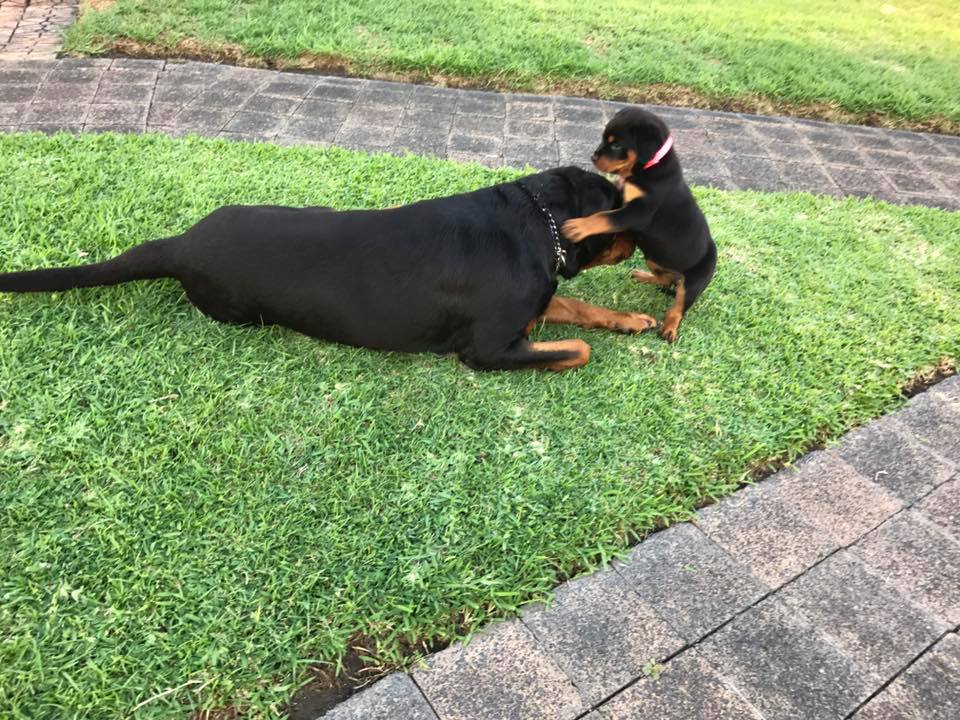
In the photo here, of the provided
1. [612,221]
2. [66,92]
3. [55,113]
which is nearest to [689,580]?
[612,221]

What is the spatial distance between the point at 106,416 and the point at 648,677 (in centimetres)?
198

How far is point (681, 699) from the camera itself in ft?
5.84

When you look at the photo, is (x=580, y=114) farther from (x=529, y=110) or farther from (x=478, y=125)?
(x=478, y=125)

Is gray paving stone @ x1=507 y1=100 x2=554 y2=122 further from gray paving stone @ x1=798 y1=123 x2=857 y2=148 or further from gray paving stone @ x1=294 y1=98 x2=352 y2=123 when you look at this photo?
gray paving stone @ x1=798 y1=123 x2=857 y2=148

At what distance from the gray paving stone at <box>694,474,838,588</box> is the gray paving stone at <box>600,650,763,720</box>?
0.43m

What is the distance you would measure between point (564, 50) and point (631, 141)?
3.30 m

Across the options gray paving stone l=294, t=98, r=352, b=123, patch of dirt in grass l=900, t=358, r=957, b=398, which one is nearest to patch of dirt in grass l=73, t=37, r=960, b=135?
gray paving stone l=294, t=98, r=352, b=123

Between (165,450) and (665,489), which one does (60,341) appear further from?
(665,489)

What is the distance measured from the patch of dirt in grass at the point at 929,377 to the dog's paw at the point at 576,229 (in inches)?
64.8

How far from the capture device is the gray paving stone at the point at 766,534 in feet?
7.12

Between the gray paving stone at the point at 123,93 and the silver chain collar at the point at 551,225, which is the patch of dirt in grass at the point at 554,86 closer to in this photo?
the gray paving stone at the point at 123,93


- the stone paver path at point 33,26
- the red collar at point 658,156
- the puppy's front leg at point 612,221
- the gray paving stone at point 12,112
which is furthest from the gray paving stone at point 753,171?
the stone paver path at point 33,26

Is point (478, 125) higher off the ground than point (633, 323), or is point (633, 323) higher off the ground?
point (478, 125)

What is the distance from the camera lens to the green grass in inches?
72.0
